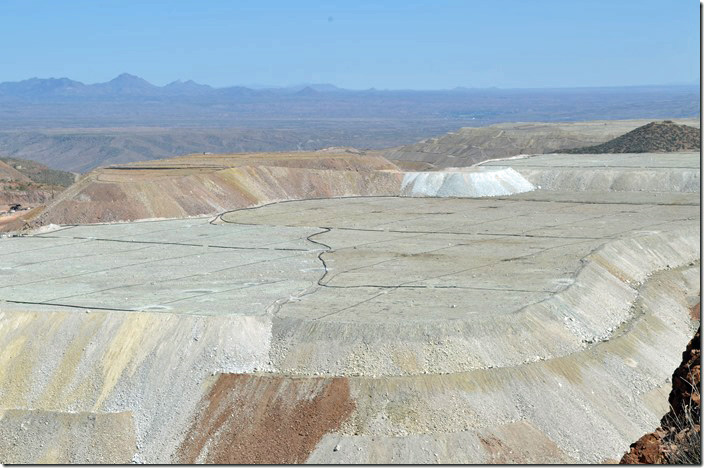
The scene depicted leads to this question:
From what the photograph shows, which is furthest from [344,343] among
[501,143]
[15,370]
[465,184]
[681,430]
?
[501,143]

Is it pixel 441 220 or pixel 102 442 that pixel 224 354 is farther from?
pixel 441 220

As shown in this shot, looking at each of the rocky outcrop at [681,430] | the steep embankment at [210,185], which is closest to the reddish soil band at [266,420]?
the rocky outcrop at [681,430]

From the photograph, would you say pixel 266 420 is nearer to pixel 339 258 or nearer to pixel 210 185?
pixel 339 258

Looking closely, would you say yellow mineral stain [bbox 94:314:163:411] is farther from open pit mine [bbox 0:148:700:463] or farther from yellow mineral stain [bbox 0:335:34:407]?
yellow mineral stain [bbox 0:335:34:407]

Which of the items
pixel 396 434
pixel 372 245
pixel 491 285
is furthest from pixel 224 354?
pixel 372 245

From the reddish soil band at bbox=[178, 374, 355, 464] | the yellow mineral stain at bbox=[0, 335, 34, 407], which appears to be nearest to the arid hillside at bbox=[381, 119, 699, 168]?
the yellow mineral stain at bbox=[0, 335, 34, 407]
